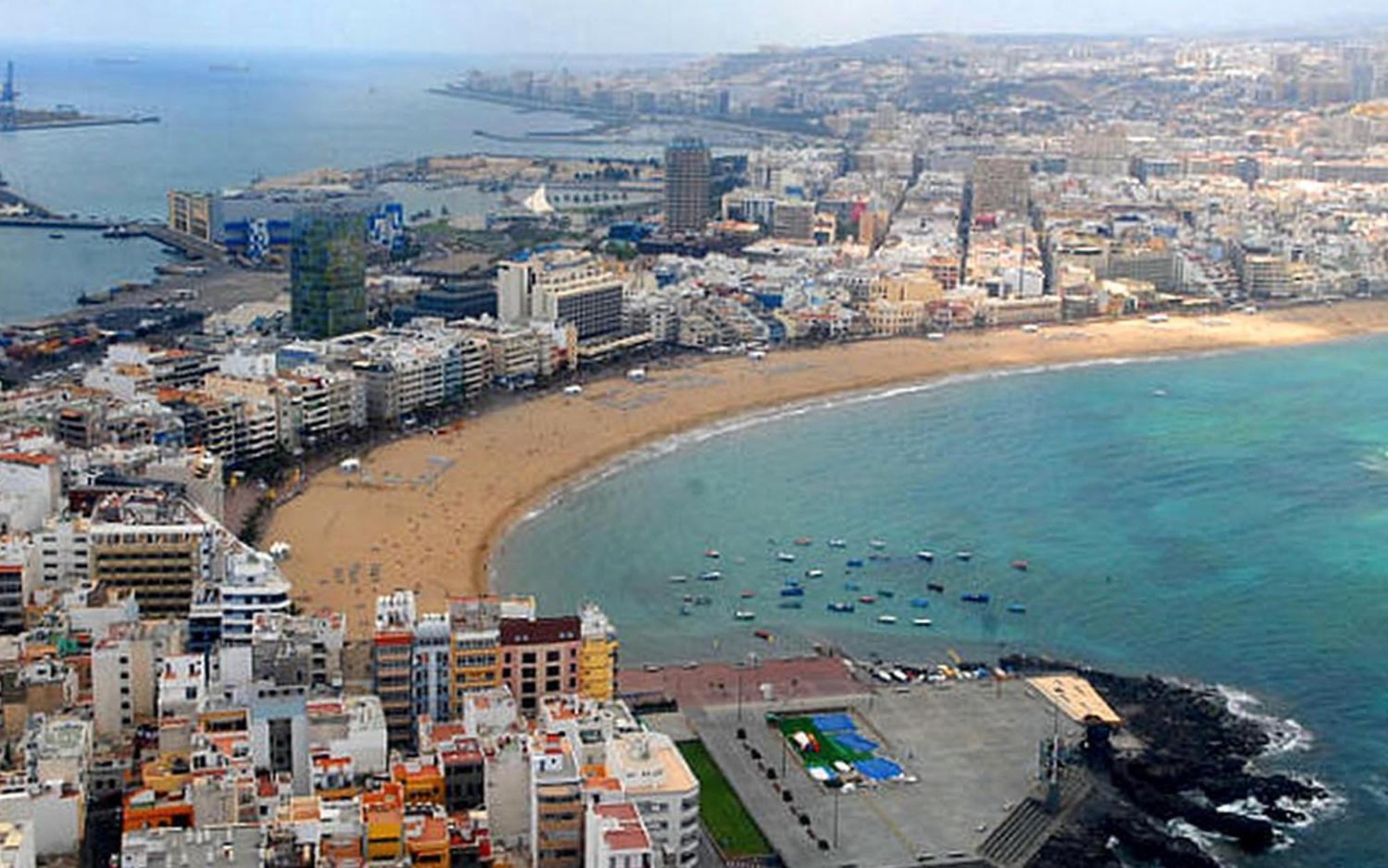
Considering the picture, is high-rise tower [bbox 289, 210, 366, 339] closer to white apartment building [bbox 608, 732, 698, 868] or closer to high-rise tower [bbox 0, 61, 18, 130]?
white apartment building [bbox 608, 732, 698, 868]

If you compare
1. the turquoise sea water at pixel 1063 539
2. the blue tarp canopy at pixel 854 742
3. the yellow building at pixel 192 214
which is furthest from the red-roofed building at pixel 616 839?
the yellow building at pixel 192 214

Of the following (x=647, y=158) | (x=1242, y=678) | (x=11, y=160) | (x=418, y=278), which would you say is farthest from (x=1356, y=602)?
(x=11, y=160)

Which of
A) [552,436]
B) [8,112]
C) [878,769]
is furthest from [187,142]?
[878,769]

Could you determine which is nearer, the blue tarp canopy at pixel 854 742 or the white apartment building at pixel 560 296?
the blue tarp canopy at pixel 854 742

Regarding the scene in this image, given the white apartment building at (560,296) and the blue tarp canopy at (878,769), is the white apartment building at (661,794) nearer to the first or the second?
the blue tarp canopy at (878,769)

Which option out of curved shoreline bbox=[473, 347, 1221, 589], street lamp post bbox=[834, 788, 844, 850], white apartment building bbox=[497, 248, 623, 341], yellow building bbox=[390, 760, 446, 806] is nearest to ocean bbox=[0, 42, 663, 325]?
white apartment building bbox=[497, 248, 623, 341]

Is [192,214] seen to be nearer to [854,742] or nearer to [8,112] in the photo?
[854,742]
